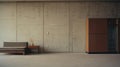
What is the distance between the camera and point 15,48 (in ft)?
41.0

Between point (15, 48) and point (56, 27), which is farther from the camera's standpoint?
Answer: point (56, 27)

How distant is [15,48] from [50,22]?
8.71ft

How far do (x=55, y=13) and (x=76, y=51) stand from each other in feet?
8.42

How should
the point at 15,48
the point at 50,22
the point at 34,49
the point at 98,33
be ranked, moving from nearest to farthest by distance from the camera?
1. the point at 15,48
2. the point at 98,33
3. the point at 34,49
4. the point at 50,22

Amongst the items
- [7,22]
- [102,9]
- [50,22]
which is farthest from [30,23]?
[102,9]

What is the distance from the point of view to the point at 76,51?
13727mm

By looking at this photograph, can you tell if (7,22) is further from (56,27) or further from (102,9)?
(102,9)

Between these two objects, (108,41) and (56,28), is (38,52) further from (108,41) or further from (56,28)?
(108,41)

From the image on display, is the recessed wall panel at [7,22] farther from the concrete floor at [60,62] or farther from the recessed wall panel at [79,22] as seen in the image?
the concrete floor at [60,62]

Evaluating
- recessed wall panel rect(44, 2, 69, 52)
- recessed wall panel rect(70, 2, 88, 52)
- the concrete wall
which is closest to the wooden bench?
the concrete wall

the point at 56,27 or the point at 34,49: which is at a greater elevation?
the point at 56,27

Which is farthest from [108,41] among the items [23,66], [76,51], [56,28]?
[23,66]

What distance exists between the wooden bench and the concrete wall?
1.53ft

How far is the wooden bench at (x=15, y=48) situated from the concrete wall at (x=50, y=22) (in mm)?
467
